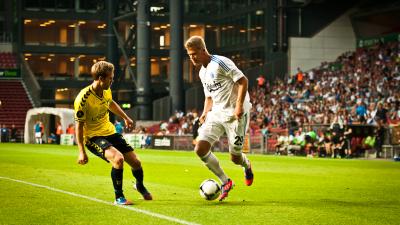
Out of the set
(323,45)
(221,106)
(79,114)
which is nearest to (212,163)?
(221,106)

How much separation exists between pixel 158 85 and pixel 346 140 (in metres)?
46.6

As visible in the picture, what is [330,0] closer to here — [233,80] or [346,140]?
[346,140]

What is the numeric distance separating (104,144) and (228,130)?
193 centimetres

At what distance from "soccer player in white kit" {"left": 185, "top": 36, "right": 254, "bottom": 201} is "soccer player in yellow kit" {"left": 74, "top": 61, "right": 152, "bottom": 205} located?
1.19 metres

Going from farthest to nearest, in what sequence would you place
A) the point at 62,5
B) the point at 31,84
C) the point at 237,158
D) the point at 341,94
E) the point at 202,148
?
the point at 62,5, the point at 31,84, the point at 341,94, the point at 237,158, the point at 202,148

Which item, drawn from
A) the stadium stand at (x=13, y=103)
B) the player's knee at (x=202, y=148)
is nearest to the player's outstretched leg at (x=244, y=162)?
the player's knee at (x=202, y=148)

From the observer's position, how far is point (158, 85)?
79.3 metres

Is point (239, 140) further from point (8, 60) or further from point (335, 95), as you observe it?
point (8, 60)

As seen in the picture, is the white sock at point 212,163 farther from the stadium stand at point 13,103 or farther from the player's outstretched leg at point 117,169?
the stadium stand at point 13,103

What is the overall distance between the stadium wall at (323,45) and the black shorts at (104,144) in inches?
1861

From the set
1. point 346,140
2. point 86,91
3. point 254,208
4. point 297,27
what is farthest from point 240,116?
A: point 297,27

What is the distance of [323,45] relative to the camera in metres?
59.9

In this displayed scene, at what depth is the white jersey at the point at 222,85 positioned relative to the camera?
12.3 meters

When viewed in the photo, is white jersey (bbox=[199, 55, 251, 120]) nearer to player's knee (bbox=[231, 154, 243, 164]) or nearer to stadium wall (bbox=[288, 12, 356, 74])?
player's knee (bbox=[231, 154, 243, 164])
